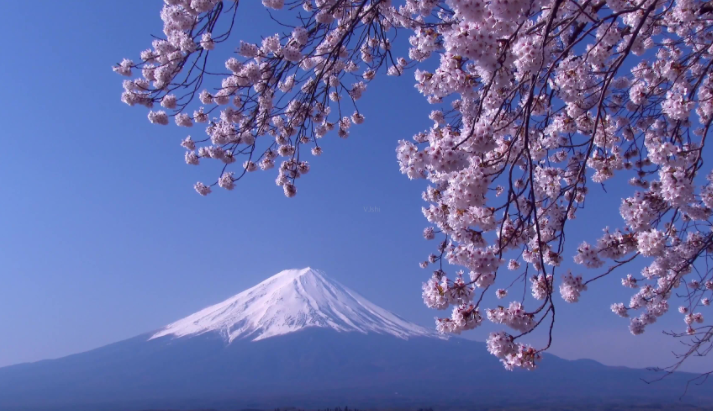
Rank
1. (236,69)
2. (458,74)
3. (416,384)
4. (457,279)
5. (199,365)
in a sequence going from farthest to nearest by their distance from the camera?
(199,365), (416,384), (236,69), (457,279), (458,74)

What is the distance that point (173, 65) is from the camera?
13.9 ft

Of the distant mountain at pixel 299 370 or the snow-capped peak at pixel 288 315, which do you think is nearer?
the distant mountain at pixel 299 370

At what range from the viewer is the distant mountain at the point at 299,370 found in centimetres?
9888

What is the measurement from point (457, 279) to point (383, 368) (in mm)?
134209

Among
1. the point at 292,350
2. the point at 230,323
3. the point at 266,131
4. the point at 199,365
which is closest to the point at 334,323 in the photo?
the point at 292,350

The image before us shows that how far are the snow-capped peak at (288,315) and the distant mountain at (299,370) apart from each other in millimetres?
310

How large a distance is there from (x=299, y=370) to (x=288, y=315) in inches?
829

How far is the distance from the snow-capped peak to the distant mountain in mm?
310

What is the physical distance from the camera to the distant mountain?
98875 mm

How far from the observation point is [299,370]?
128875 millimetres

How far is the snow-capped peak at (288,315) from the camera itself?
472 feet

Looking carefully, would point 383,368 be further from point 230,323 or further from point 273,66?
point 273,66

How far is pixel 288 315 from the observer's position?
146125 millimetres

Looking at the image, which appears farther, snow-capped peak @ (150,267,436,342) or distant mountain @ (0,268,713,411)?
snow-capped peak @ (150,267,436,342)
